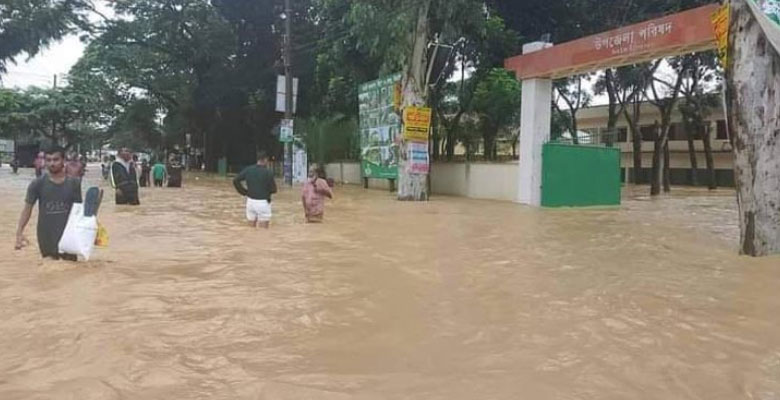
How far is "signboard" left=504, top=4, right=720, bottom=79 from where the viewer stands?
49.4ft

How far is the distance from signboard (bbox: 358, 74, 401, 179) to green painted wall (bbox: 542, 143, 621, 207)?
520cm

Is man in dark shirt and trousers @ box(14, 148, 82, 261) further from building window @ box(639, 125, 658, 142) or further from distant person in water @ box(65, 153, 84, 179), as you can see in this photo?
building window @ box(639, 125, 658, 142)

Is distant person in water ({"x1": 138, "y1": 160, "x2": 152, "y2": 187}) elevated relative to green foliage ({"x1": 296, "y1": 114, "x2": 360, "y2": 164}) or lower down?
lower down

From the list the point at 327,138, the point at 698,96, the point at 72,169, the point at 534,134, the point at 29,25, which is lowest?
the point at 72,169

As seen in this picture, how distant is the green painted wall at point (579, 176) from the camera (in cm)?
2012

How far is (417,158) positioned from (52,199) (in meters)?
15.1

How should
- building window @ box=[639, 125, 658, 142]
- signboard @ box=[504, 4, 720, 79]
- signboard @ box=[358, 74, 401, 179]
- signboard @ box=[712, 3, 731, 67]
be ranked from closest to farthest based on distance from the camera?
signboard @ box=[712, 3, 731, 67] → signboard @ box=[504, 4, 720, 79] → signboard @ box=[358, 74, 401, 179] → building window @ box=[639, 125, 658, 142]

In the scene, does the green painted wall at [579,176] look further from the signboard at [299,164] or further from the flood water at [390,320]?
the signboard at [299,164]

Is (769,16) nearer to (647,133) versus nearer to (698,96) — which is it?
(698,96)

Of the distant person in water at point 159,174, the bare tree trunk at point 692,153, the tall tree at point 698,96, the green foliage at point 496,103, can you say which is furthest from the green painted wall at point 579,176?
the bare tree trunk at point 692,153

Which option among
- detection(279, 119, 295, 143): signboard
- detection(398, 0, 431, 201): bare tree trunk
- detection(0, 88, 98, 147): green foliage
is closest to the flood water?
detection(398, 0, 431, 201): bare tree trunk

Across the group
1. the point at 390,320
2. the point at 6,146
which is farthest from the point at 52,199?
the point at 6,146

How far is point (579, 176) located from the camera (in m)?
20.5

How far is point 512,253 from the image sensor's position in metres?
10.0
